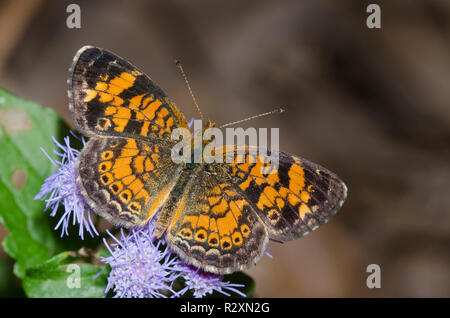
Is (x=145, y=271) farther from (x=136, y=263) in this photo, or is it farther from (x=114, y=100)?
(x=114, y=100)

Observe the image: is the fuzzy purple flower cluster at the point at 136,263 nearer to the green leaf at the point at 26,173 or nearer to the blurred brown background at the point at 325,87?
the green leaf at the point at 26,173

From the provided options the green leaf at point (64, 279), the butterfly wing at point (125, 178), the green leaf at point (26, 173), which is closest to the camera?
the butterfly wing at point (125, 178)

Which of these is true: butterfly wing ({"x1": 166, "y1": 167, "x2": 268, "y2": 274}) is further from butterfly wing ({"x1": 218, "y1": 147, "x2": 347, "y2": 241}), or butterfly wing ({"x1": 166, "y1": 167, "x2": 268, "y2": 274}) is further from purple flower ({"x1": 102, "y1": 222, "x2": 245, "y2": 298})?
purple flower ({"x1": 102, "y1": 222, "x2": 245, "y2": 298})

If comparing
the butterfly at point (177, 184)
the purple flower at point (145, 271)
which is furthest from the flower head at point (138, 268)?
the butterfly at point (177, 184)

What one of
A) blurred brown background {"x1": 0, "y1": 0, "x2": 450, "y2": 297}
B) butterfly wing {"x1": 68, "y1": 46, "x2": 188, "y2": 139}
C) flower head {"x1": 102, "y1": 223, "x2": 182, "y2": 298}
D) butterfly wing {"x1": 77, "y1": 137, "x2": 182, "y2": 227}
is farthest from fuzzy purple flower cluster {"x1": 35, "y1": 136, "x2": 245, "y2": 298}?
blurred brown background {"x1": 0, "y1": 0, "x2": 450, "y2": 297}

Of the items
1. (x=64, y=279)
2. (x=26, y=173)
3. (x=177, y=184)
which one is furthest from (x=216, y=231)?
(x=26, y=173)

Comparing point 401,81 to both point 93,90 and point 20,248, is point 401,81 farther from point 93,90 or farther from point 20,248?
point 20,248

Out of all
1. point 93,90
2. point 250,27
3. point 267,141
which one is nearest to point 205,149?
point 93,90
